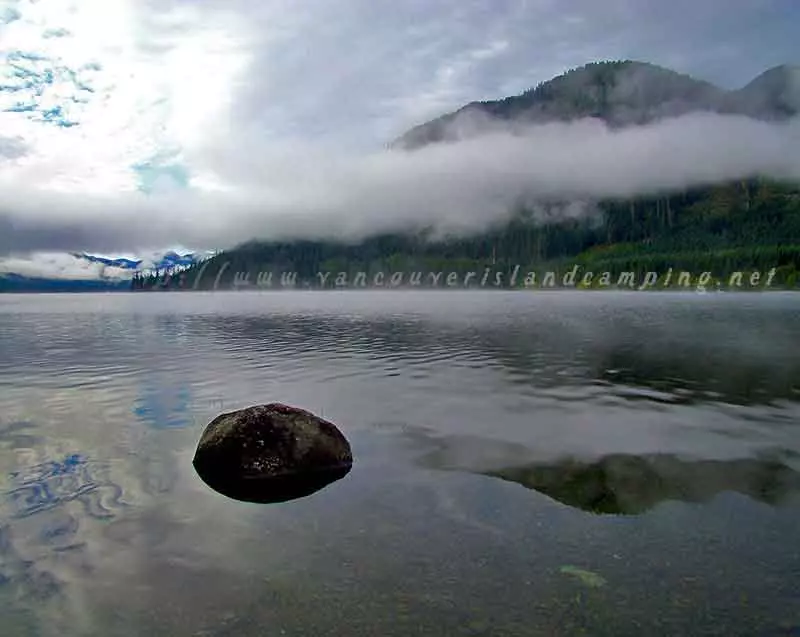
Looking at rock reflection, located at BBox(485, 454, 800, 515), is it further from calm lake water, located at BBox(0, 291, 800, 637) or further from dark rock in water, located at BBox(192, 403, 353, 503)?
dark rock in water, located at BBox(192, 403, 353, 503)

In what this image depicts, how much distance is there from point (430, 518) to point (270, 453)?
557cm

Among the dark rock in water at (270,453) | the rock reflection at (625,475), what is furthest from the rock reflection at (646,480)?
the dark rock in water at (270,453)

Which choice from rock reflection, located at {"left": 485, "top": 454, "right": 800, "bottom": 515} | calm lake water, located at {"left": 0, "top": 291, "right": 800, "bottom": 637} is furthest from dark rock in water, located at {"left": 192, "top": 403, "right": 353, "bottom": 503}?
rock reflection, located at {"left": 485, "top": 454, "right": 800, "bottom": 515}

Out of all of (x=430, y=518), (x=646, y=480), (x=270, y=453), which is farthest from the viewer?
(x=270, y=453)

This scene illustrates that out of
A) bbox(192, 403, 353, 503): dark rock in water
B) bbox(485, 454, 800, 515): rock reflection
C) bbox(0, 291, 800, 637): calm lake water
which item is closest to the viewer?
bbox(0, 291, 800, 637): calm lake water

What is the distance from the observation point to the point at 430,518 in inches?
541

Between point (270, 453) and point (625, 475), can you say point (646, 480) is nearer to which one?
point (625, 475)

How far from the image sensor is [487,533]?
505 inches

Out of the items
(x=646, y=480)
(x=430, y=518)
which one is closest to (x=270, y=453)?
(x=430, y=518)

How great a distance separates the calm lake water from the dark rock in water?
2.59 ft

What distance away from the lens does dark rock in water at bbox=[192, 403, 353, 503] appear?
16.5 metres

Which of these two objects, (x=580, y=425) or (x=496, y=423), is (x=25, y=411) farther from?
(x=580, y=425)

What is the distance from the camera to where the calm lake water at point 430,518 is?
9844 millimetres

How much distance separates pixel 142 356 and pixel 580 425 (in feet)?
122
